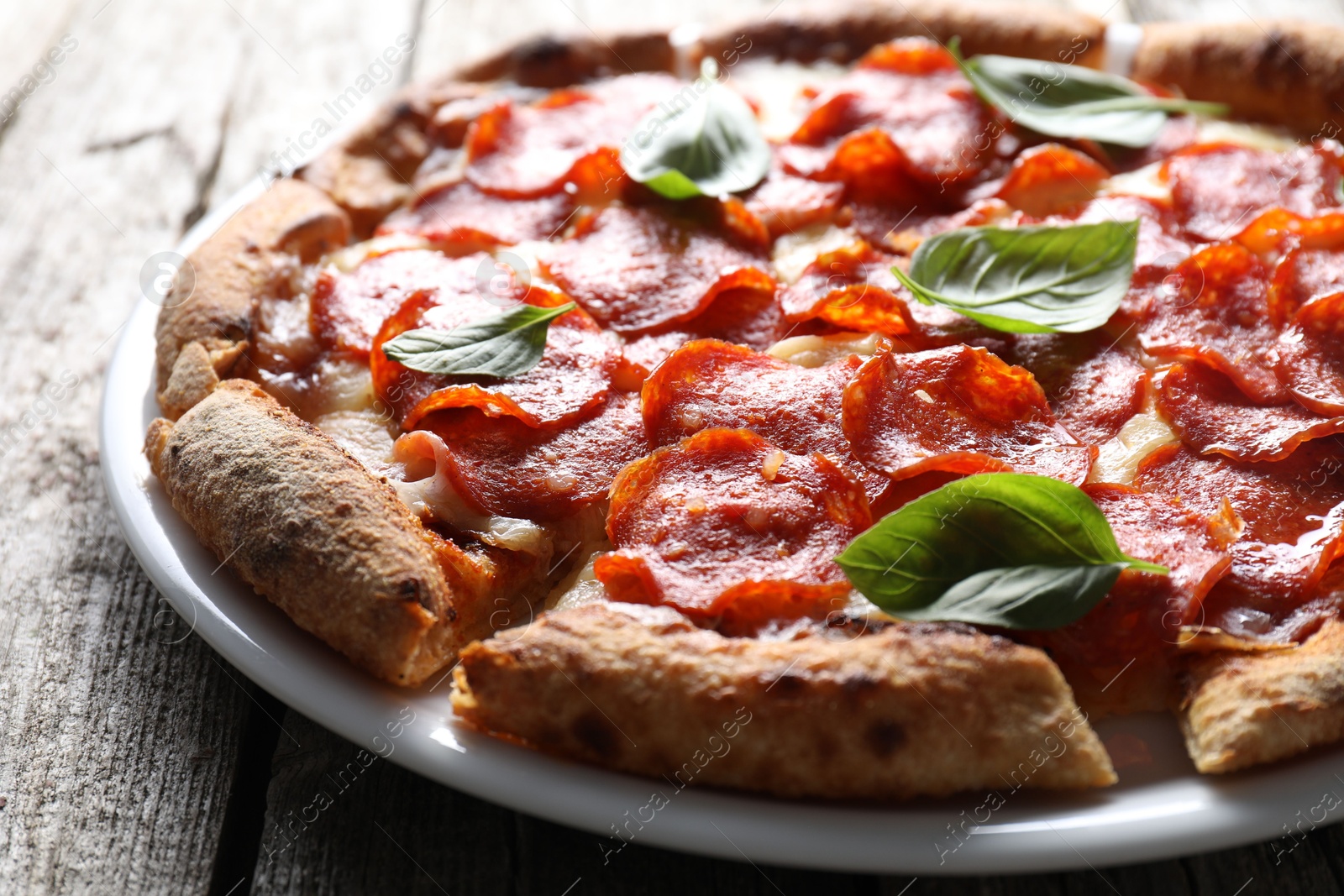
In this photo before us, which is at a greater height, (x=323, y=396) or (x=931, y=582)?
(x=931, y=582)

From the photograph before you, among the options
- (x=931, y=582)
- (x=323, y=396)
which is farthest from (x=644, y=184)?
(x=931, y=582)

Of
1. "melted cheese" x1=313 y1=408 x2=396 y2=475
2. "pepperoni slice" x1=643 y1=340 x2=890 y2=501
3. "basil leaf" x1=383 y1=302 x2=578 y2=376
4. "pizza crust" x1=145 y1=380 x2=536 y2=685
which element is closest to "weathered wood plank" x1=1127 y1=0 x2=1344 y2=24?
"pepperoni slice" x1=643 y1=340 x2=890 y2=501

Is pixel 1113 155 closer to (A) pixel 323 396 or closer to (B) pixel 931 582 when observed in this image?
(B) pixel 931 582

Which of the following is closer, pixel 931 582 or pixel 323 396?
pixel 931 582

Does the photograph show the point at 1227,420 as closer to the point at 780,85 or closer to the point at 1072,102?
the point at 1072,102

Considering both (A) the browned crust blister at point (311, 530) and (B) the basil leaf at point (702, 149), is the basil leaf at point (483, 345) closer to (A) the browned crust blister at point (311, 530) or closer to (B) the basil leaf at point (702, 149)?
(A) the browned crust blister at point (311, 530)

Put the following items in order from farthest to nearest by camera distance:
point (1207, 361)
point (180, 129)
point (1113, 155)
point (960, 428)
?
point (180, 129)
point (1113, 155)
point (1207, 361)
point (960, 428)

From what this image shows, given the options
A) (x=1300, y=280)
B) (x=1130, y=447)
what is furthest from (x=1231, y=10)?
(x=1130, y=447)

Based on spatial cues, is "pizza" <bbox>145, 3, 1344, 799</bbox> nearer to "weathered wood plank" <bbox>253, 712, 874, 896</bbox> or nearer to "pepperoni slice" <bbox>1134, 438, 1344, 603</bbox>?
"pepperoni slice" <bbox>1134, 438, 1344, 603</bbox>
